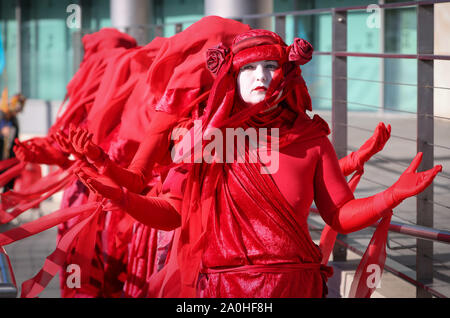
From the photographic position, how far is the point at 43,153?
166 inches

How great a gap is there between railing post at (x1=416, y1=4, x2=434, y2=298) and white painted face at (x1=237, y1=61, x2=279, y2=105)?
44.2 inches

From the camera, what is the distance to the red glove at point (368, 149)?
8.46ft

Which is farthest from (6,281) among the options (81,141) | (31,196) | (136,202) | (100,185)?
(31,196)

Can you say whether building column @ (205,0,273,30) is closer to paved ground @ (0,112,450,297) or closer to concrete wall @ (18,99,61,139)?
paved ground @ (0,112,450,297)

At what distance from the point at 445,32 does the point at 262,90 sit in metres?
2.27

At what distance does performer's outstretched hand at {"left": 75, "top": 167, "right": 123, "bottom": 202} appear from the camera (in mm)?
2160

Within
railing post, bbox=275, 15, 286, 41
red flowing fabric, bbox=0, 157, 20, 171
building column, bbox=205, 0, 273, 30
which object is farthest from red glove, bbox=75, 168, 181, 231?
building column, bbox=205, 0, 273, 30

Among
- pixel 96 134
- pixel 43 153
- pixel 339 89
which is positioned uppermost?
pixel 339 89

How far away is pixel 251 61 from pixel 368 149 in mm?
569

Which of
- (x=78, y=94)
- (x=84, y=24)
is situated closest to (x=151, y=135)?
(x=78, y=94)

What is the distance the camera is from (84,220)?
285cm

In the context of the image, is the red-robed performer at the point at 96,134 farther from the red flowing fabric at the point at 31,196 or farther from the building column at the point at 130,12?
the building column at the point at 130,12

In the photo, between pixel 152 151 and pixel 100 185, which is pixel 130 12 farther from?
pixel 100 185

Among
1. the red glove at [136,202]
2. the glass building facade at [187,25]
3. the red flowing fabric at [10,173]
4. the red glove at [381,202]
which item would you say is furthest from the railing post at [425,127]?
the glass building facade at [187,25]
